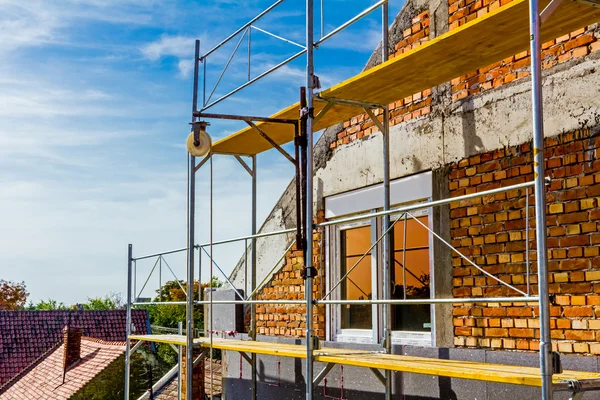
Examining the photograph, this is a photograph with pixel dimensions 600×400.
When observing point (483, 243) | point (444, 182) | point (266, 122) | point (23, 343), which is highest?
point (266, 122)

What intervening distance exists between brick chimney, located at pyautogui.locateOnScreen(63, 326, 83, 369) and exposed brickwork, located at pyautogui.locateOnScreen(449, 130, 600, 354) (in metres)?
16.6

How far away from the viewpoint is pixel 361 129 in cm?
879

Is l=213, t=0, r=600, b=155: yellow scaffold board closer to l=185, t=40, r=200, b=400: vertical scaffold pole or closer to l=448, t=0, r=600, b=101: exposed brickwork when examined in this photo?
l=448, t=0, r=600, b=101: exposed brickwork

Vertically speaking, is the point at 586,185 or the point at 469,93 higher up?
the point at 469,93

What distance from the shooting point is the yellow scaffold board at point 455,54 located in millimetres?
5336

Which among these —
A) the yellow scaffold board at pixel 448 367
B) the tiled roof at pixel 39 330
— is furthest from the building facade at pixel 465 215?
the tiled roof at pixel 39 330

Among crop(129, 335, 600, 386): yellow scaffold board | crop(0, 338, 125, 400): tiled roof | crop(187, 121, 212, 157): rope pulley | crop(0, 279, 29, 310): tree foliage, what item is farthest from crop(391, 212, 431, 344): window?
crop(0, 279, 29, 310): tree foliage

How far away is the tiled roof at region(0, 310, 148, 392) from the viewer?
88.5 feet

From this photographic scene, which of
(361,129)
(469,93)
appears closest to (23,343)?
(361,129)

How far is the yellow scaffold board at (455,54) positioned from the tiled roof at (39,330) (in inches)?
835

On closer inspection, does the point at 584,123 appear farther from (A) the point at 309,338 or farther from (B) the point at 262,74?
(B) the point at 262,74

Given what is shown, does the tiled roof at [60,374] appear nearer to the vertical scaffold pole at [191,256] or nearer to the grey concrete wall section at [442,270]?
the vertical scaffold pole at [191,256]

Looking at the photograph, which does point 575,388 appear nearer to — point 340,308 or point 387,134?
point 387,134

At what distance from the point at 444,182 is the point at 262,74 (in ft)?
7.21
